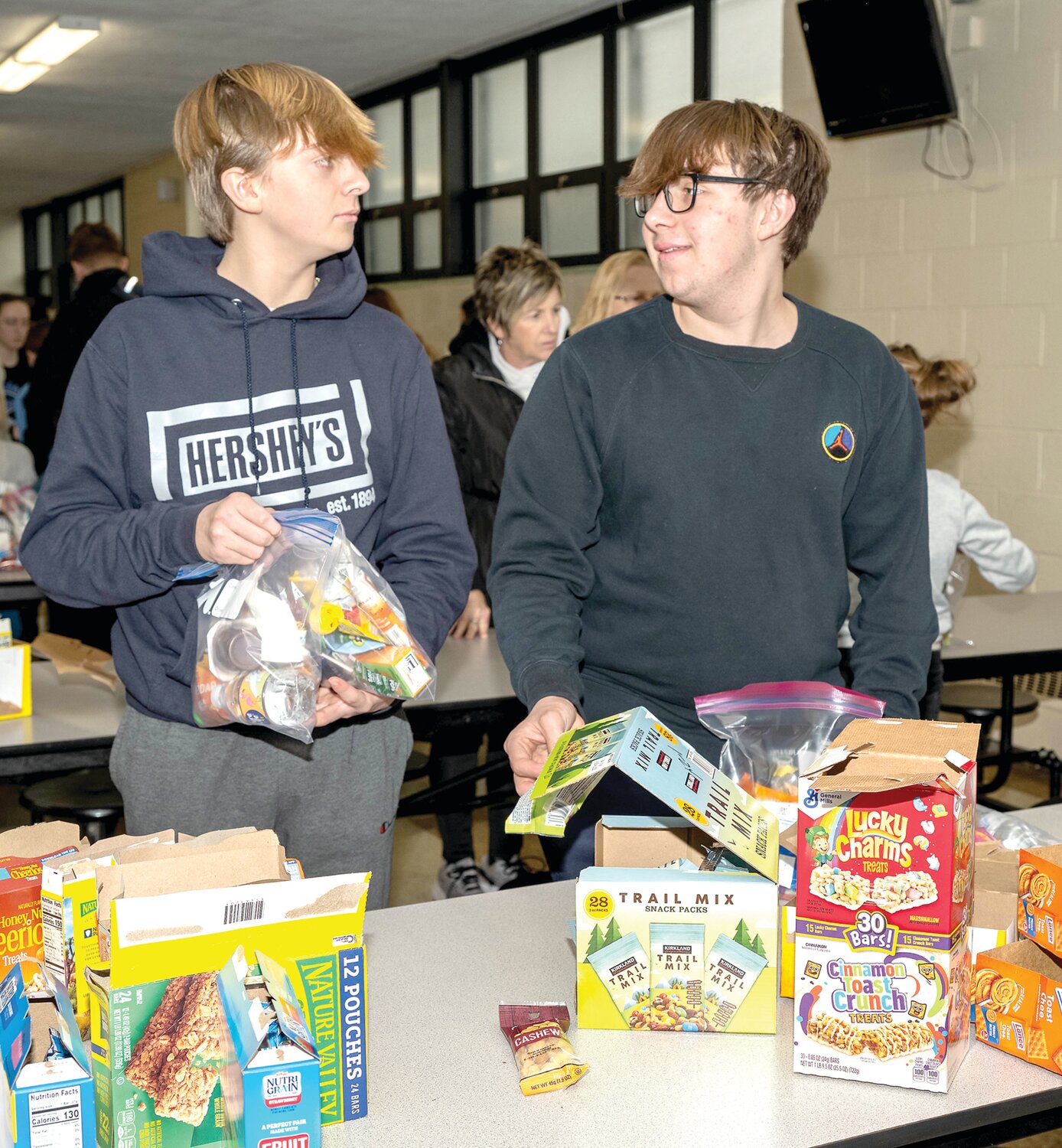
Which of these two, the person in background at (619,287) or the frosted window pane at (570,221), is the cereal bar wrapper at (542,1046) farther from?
the frosted window pane at (570,221)

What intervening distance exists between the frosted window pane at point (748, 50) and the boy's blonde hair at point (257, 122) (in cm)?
455

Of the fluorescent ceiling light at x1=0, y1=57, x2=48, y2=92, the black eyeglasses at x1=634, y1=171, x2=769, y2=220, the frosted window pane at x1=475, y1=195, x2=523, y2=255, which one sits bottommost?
the black eyeglasses at x1=634, y1=171, x2=769, y2=220

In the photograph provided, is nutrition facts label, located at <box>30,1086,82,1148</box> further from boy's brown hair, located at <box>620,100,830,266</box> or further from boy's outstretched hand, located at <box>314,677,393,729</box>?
boy's brown hair, located at <box>620,100,830,266</box>

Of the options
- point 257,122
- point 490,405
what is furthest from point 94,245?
point 257,122

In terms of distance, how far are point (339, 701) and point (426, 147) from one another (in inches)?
300

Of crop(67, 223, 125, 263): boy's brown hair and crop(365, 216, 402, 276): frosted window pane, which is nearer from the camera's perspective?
crop(67, 223, 125, 263): boy's brown hair

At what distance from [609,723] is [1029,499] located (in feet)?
12.2

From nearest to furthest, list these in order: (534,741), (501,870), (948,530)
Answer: (534,741)
(948,530)
(501,870)

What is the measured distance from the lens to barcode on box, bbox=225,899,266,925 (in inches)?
40.4

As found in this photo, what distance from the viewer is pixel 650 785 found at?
108 cm

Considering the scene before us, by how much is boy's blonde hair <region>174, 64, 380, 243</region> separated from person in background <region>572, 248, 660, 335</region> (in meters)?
2.03

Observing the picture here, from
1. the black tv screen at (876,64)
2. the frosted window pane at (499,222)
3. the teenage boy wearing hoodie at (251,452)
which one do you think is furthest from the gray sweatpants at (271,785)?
the frosted window pane at (499,222)

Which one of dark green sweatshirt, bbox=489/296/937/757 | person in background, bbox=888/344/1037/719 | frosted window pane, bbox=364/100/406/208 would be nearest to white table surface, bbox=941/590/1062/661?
person in background, bbox=888/344/1037/719

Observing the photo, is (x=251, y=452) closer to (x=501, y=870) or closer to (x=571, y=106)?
(x=501, y=870)
